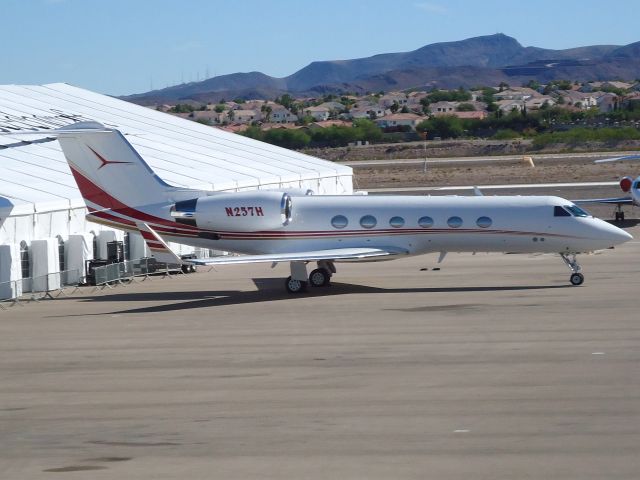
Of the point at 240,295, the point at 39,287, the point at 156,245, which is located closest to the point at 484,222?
the point at 240,295

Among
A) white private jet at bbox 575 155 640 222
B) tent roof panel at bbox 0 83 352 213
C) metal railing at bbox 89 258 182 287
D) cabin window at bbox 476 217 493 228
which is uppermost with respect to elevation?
tent roof panel at bbox 0 83 352 213

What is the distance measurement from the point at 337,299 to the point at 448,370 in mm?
9279

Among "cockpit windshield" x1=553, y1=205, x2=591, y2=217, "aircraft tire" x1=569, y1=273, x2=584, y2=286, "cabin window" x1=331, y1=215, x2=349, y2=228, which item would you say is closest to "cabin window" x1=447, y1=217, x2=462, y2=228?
"cockpit windshield" x1=553, y1=205, x2=591, y2=217

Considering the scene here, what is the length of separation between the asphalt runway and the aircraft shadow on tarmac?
0.12 meters

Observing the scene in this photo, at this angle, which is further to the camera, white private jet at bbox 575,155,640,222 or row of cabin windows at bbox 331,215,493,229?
white private jet at bbox 575,155,640,222

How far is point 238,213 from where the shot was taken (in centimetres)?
2836

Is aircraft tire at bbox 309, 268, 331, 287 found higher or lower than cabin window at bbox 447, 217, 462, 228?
lower

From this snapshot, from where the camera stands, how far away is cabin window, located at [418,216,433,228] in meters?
28.1

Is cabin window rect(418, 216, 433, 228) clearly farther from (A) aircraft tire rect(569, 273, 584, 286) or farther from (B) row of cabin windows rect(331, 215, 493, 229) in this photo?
Answer: (A) aircraft tire rect(569, 273, 584, 286)

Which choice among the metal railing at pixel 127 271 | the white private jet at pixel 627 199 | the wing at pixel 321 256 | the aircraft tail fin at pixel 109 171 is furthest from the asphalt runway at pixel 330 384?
the white private jet at pixel 627 199

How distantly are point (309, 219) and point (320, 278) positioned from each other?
5.24 feet

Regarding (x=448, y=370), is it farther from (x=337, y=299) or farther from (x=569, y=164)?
(x=569, y=164)

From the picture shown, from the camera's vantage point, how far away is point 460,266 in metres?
32.9

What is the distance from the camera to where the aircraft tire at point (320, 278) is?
28.7 m
